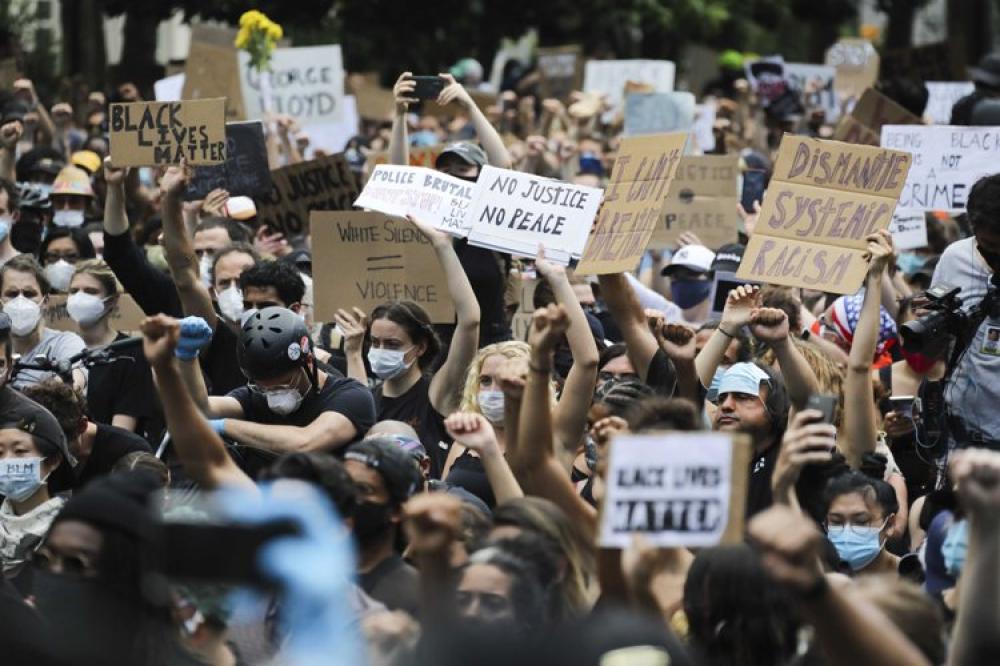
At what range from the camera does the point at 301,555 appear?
3.32 meters

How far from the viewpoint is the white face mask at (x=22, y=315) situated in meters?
8.98

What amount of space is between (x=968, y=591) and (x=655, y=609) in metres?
0.75

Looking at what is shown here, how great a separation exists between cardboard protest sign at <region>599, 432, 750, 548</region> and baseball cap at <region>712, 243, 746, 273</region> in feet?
17.8

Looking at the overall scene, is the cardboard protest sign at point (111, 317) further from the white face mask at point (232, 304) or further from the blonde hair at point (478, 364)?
the blonde hair at point (478, 364)

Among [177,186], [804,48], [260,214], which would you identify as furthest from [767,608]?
[804,48]

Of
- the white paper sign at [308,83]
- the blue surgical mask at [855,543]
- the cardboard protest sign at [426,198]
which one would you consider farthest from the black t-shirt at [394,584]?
the white paper sign at [308,83]

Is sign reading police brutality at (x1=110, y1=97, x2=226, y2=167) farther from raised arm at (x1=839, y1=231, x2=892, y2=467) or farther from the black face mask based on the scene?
the black face mask

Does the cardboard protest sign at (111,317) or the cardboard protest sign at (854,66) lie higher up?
the cardboard protest sign at (111,317)

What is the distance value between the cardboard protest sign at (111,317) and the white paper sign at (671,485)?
5.71 meters

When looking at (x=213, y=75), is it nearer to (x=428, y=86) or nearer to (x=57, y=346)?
(x=428, y=86)

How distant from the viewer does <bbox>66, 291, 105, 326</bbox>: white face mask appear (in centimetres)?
921

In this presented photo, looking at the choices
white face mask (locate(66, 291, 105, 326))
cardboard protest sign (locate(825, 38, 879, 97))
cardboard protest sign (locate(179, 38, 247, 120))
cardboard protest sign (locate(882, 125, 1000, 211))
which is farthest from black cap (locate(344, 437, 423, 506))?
cardboard protest sign (locate(825, 38, 879, 97))

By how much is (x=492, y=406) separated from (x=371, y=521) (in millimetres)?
2039

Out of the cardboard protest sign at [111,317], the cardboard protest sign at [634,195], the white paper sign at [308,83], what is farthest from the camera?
the white paper sign at [308,83]
